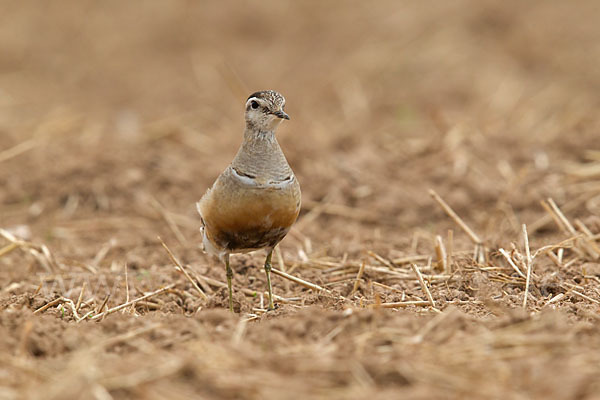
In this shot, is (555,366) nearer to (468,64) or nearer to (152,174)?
(152,174)

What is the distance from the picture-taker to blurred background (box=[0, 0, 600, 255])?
709 cm

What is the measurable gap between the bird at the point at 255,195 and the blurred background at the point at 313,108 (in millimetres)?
1359

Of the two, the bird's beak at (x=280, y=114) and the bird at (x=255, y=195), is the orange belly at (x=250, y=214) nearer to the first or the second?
the bird at (x=255, y=195)

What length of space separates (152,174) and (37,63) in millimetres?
6151

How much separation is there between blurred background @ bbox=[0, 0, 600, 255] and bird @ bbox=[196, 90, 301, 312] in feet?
4.46

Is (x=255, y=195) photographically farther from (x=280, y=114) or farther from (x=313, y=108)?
(x=313, y=108)

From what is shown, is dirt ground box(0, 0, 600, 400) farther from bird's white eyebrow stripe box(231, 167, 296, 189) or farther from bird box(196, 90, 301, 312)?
bird's white eyebrow stripe box(231, 167, 296, 189)

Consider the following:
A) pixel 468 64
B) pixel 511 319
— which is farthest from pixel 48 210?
pixel 468 64

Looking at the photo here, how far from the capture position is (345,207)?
7.10 m

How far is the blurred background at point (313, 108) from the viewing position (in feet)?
23.2

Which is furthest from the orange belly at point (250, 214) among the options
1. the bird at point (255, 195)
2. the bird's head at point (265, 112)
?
the bird's head at point (265, 112)

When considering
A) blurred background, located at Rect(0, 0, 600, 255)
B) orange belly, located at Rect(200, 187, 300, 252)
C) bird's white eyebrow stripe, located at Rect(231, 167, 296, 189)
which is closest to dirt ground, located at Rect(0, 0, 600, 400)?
blurred background, located at Rect(0, 0, 600, 255)

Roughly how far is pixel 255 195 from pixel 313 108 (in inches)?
264

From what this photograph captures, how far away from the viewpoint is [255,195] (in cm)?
423
